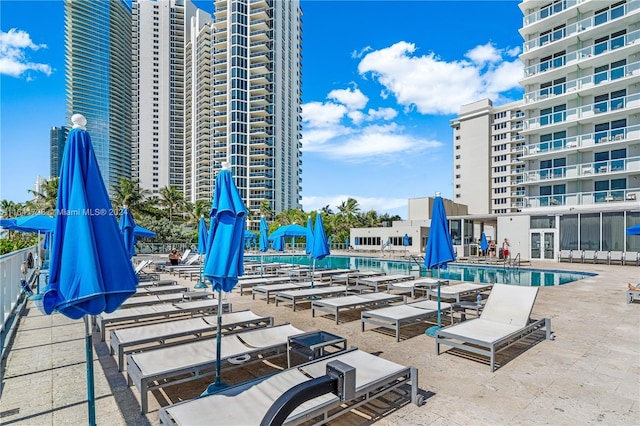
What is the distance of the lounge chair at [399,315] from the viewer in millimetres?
6164

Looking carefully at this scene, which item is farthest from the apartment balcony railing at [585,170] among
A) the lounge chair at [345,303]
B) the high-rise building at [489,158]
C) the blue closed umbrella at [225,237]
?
the high-rise building at [489,158]

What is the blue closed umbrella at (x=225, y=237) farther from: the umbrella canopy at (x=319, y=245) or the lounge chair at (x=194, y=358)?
the umbrella canopy at (x=319, y=245)

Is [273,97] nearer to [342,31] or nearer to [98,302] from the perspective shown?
[342,31]

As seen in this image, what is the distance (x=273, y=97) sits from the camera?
63.7m

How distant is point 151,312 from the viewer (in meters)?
6.85

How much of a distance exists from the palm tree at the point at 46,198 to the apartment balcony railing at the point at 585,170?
143ft

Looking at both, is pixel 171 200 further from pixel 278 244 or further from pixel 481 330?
pixel 481 330

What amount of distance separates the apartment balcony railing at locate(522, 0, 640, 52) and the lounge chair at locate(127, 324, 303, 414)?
3124cm

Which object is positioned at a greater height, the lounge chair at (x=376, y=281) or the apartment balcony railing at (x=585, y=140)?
the apartment balcony railing at (x=585, y=140)

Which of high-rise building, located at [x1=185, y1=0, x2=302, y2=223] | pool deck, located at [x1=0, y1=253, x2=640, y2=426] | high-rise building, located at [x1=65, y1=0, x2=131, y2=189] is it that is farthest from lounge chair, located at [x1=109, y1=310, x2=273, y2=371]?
high-rise building, located at [x1=65, y1=0, x2=131, y2=189]

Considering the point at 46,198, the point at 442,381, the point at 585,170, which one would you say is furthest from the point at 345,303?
the point at 46,198

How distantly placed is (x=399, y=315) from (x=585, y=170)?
83.5 feet

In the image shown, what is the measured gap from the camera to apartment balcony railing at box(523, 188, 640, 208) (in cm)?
2220

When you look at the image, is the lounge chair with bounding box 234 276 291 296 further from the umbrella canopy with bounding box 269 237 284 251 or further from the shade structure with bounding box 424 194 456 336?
the umbrella canopy with bounding box 269 237 284 251
